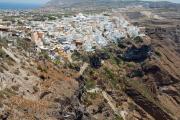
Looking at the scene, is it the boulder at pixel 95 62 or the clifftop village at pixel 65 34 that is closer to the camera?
the clifftop village at pixel 65 34

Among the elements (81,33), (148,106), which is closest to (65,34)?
(81,33)

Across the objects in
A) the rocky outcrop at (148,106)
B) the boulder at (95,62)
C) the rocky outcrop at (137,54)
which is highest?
the boulder at (95,62)

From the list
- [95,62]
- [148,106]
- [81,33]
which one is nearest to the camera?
[148,106]

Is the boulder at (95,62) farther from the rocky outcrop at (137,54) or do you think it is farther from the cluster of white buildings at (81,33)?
the rocky outcrop at (137,54)

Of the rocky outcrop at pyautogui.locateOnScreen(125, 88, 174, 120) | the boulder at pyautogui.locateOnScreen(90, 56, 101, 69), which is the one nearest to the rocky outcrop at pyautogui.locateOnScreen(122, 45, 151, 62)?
the boulder at pyautogui.locateOnScreen(90, 56, 101, 69)

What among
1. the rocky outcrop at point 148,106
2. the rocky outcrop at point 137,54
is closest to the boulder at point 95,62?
the rocky outcrop at point 148,106

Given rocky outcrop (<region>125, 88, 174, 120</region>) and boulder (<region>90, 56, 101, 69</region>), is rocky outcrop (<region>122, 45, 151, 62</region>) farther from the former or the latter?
rocky outcrop (<region>125, 88, 174, 120</region>)

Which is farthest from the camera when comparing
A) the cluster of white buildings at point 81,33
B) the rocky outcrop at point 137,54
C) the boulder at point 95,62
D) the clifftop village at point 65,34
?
the rocky outcrop at point 137,54

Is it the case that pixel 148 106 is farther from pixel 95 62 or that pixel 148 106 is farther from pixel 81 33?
pixel 81 33

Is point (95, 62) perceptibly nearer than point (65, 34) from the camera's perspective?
Yes
